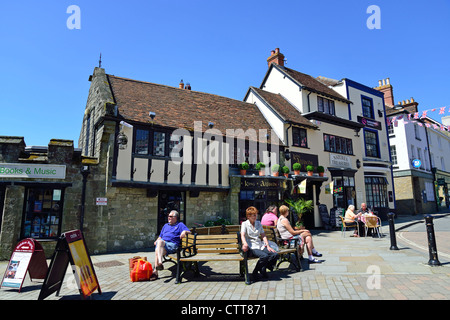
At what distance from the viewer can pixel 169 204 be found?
38.8 feet

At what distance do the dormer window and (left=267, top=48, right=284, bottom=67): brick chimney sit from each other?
406cm

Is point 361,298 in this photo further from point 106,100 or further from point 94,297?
point 106,100

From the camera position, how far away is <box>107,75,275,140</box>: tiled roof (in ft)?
40.3

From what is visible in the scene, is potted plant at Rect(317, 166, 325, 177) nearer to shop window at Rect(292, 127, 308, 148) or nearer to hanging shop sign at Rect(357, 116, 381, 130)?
shop window at Rect(292, 127, 308, 148)

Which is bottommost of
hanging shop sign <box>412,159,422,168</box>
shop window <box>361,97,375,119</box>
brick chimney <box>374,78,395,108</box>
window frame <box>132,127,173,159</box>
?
window frame <box>132,127,173,159</box>

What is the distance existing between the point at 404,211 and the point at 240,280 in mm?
22920

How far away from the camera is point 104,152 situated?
10656mm

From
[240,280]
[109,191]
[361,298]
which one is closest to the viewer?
[361,298]

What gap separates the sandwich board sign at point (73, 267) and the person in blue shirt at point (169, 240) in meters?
1.41

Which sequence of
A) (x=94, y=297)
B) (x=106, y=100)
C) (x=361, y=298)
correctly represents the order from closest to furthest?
1. (x=361, y=298)
2. (x=94, y=297)
3. (x=106, y=100)

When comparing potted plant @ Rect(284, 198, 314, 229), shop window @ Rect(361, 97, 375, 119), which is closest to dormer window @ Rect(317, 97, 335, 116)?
shop window @ Rect(361, 97, 375, 119)

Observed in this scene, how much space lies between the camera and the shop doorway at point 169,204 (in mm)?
11586

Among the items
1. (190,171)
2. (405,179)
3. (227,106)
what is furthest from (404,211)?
(190,171)
